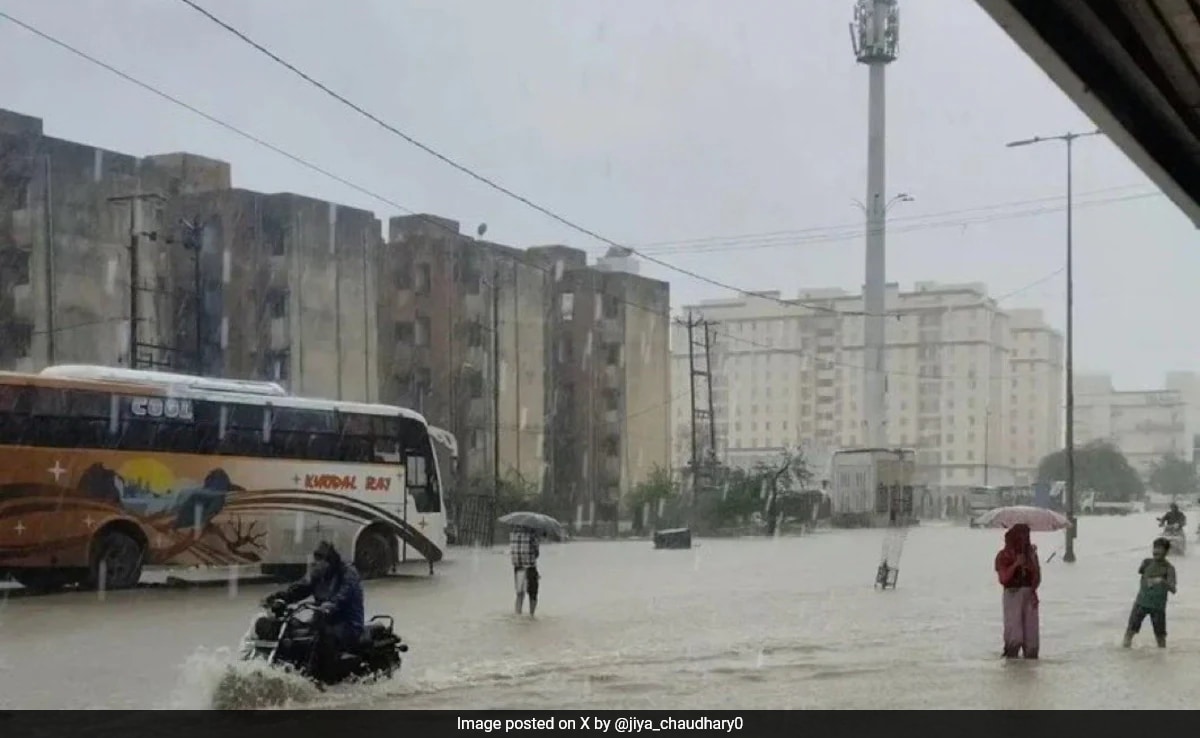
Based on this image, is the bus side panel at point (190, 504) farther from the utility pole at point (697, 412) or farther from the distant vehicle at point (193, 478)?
the utility pole at point (697, 412)

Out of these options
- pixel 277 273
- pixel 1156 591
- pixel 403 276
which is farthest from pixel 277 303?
pixel 1156 591

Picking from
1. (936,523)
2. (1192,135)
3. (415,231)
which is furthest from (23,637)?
(936,523)

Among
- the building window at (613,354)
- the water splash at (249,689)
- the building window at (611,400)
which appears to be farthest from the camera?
the building window at (611,400)

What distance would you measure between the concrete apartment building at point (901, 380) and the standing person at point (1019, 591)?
56855mm

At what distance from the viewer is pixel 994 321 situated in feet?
258

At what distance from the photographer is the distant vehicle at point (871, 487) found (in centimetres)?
5744

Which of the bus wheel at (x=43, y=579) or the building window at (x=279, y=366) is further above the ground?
the building window at (x=279, y=366)

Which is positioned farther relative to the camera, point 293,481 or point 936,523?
point 936,523

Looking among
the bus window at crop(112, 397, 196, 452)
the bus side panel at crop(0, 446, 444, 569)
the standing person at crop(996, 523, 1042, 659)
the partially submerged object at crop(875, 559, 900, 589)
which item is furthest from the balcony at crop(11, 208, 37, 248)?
the standing person at crop(996, 523, 1042, 659)

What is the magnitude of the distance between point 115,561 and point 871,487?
41.6 meters

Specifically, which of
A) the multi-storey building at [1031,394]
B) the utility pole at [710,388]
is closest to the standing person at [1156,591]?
the utility pole at [710,388]

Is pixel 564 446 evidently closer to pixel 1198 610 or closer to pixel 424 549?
pixel 424 549

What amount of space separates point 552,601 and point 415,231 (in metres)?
35.2

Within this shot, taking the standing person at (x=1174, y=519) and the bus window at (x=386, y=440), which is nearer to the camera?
the bus window at (x=386, y=440)
